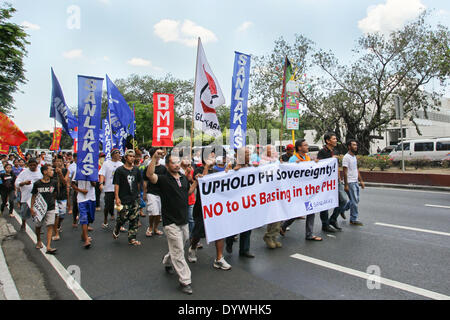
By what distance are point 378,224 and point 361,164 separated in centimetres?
1142

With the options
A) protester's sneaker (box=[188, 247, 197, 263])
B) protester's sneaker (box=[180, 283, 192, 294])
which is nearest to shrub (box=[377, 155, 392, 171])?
protester's sneaker (box=[188, 247, 197, 263])

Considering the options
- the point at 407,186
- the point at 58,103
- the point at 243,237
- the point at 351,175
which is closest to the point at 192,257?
the point at 243,237

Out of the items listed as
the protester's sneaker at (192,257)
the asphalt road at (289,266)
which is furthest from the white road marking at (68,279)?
the protester's sneaker at (192,257)

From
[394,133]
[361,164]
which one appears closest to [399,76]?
[361,164]

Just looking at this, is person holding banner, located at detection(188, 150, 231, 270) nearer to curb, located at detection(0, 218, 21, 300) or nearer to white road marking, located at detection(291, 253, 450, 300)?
white road marking, located at detection(291, 253, 450, 300)

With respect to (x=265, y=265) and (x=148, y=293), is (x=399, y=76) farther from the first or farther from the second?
(x=148, y=293)

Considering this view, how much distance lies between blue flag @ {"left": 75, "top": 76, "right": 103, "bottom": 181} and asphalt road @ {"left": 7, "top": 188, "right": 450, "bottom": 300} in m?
1.41

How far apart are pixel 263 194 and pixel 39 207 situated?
4.05m

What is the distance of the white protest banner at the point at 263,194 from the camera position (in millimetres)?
4738

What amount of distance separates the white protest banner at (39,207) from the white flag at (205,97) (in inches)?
124

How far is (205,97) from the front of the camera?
20.4 ft

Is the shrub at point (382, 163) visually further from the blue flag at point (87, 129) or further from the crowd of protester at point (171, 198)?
the blue flag at point (87, 129)

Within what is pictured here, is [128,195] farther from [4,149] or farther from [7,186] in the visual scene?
[4,149]
